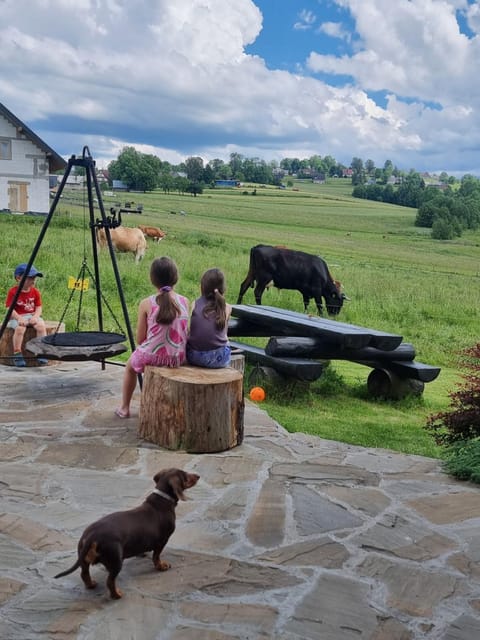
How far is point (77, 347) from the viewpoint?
19.0 ft

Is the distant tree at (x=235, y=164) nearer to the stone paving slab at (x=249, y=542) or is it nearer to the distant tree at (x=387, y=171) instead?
the distant tree at (x=387, y=171)

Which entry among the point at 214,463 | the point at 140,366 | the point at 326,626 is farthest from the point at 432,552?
the point at 140,366

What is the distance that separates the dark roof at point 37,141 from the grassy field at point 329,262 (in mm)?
3419

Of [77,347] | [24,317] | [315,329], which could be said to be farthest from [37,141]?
[77,347]

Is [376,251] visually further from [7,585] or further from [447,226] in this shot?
[7,585]

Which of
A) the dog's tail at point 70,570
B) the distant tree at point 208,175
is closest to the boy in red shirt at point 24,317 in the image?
the dog's tail at point 70,570

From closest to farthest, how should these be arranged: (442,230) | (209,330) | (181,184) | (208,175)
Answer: (209,330), (181,184), (208,175), (442,230)

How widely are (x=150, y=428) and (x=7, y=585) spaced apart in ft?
7.07

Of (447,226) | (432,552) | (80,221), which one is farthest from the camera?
(447,226)

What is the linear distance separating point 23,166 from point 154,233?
5.06m

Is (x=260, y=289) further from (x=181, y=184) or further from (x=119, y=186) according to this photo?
(x=181, y=184)

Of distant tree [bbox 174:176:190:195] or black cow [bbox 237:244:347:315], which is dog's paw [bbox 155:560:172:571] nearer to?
black cow [bbox 237:244:347:315]

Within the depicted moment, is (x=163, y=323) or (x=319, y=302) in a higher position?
(x=163, y=323)

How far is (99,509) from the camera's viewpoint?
366cm
